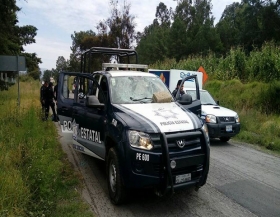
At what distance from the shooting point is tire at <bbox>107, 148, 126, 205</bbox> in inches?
179

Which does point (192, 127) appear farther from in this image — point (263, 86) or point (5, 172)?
point (263, 86)

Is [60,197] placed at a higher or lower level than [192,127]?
lower

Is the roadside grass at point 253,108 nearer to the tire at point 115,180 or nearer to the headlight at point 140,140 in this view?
the tire at point 115,180

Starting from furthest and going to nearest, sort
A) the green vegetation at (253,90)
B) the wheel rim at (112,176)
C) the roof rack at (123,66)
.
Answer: the green vegetation at (253,90)
the roof rack at (123,66)
the wheel rim at (112,176)

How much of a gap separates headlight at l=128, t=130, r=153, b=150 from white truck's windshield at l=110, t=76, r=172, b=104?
3.91ft

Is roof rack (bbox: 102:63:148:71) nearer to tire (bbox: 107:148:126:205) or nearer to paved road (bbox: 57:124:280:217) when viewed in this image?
paved road (bbox: 57:124:280:217)

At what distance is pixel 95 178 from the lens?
6.03 m

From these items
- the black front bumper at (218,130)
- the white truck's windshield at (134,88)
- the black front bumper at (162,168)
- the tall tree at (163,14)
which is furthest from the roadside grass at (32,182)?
the tall tree at (163,14)

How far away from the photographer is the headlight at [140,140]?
4250 mm

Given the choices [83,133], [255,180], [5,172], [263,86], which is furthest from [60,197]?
[263,86]

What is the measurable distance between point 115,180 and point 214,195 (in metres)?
1.85

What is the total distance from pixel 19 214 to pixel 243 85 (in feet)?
48.6

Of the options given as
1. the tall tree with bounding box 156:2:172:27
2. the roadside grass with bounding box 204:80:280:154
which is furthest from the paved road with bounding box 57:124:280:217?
the tall tree with bounding box 156:2:172:27

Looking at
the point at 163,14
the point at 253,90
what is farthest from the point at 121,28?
the point at 163,14
